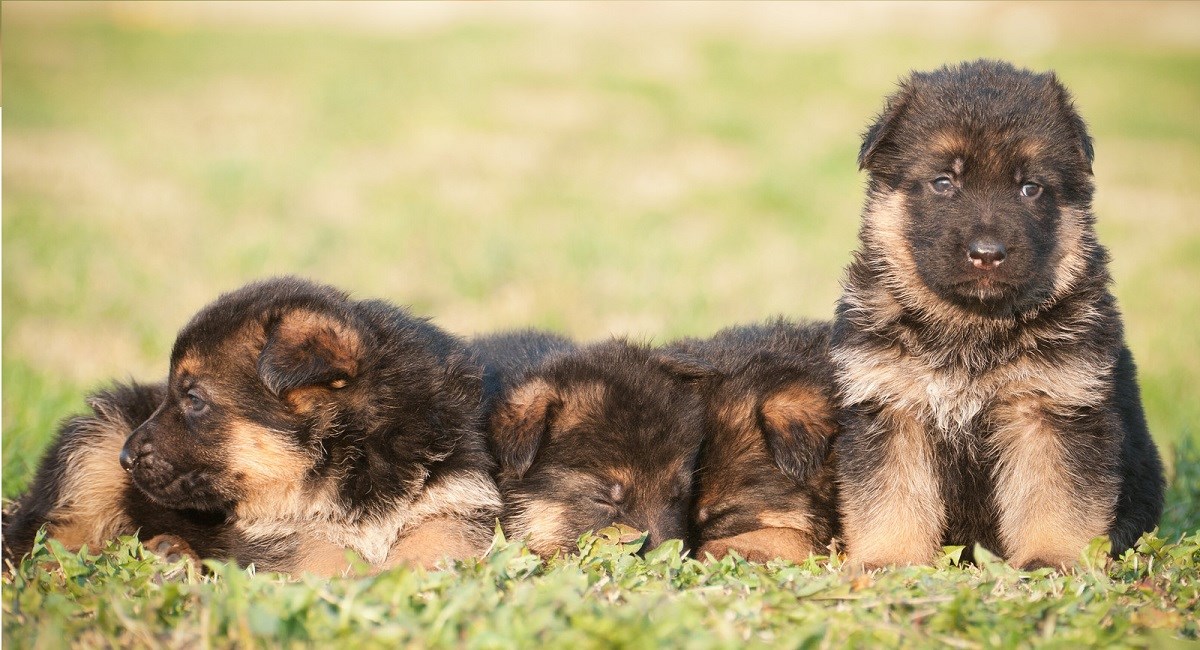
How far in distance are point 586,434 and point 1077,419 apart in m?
1.92

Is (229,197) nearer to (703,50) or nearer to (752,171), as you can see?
(752,171)

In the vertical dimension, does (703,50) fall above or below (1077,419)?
above

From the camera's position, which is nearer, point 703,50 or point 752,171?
point 752,171

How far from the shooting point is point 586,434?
5.07 metres

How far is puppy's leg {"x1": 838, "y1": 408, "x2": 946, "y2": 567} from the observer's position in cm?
496

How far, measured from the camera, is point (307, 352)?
478 cm

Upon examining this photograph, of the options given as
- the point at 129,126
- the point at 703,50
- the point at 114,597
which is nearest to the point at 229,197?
the point at 129,126

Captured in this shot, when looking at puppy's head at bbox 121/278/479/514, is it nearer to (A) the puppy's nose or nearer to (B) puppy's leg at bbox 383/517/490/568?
(A) the puppy's nose

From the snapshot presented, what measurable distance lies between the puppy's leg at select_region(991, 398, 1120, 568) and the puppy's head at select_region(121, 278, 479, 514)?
226 centimetres

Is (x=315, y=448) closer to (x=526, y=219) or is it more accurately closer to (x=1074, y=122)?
(x=1074, y=122)

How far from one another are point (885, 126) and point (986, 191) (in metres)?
0.54

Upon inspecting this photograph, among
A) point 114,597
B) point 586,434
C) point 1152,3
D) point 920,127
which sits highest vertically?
point 1152,3

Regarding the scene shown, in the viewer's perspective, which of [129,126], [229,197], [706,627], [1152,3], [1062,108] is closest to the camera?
[706,627]

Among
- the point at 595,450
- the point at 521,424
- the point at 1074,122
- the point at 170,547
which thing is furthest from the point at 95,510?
the point at 1074,122
